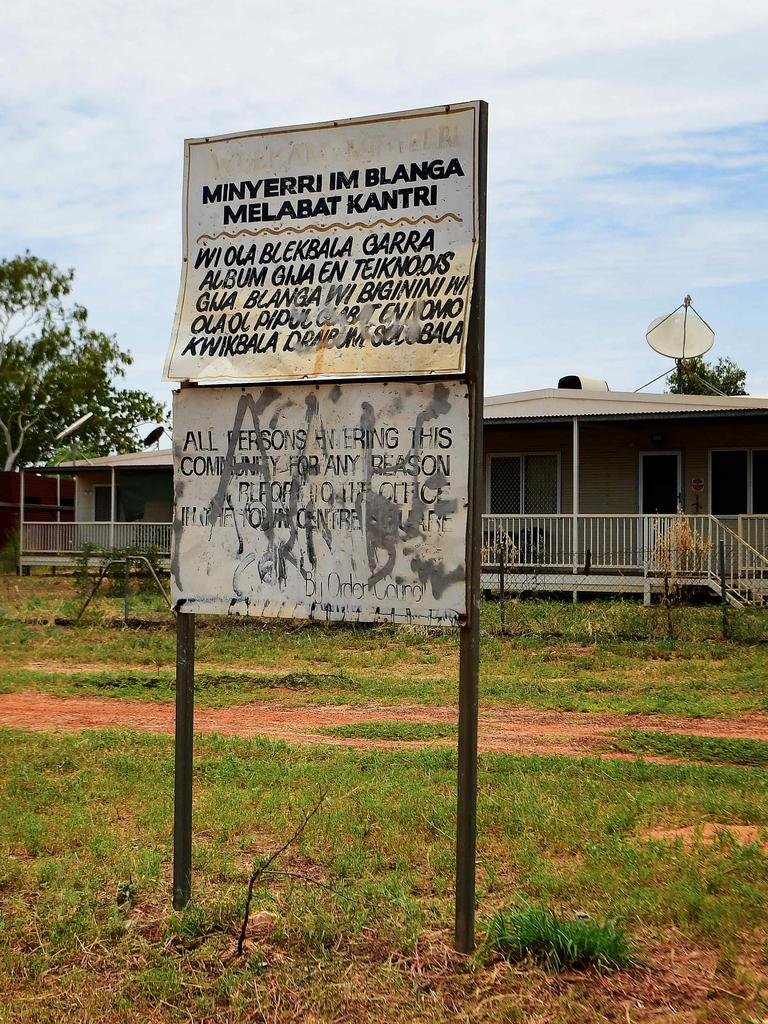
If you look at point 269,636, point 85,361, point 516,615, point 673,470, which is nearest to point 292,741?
point 269,636

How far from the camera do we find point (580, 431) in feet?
74.9

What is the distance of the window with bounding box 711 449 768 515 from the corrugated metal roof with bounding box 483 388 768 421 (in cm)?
97

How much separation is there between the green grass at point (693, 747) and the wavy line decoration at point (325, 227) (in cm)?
488

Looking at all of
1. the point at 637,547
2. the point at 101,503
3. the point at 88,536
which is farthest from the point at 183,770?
the point at 101,503

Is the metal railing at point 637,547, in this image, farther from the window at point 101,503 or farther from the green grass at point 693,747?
the window at point 101,503

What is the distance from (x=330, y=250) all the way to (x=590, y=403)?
61.8 feet

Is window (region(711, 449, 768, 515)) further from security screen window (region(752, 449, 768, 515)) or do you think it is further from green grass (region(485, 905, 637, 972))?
green grass (region(485, 905, 637, 972))

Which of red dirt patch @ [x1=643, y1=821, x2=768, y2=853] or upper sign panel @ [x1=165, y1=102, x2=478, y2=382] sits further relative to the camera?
red dirt patch @ [x1=643, y1=821, x2=768, y2=853]

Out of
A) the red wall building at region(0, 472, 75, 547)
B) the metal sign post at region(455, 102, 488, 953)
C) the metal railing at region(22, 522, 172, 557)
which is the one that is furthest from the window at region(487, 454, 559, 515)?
the metal sign post at region(455, 102, 488, 953)

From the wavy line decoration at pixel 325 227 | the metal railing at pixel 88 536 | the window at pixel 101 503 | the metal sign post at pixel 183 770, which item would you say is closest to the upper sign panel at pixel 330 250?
the wavy line decoration at pixel 325 227

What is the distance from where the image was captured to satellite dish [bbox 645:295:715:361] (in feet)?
76.4

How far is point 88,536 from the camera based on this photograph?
28766 mm

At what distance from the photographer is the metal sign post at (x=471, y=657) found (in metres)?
4.00

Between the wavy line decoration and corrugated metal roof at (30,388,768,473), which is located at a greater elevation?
corrugated metal roof at (30,388,768,473)
